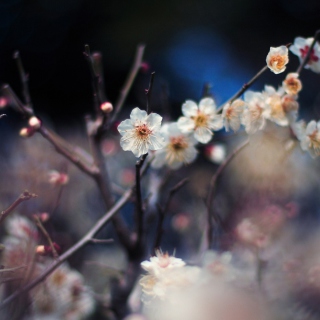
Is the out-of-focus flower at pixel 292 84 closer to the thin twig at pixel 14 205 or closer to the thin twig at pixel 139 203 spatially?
the thin twig at pixel 139 203

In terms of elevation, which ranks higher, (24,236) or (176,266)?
(176,266)

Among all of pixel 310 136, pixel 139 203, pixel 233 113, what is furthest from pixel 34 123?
pixel 310 136

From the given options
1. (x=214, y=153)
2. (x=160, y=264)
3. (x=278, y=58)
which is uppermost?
(x=278, y=58)

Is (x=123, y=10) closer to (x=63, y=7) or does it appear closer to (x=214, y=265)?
(x=63, y=7)

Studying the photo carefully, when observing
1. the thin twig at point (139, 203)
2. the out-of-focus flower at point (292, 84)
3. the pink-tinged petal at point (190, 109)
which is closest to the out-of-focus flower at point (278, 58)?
the out-of-focus flower at point (292, 84)

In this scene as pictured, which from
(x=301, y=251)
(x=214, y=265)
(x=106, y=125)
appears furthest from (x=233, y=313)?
(x=301, y=251)

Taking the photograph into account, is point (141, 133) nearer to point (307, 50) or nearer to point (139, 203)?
point (139, 203)
